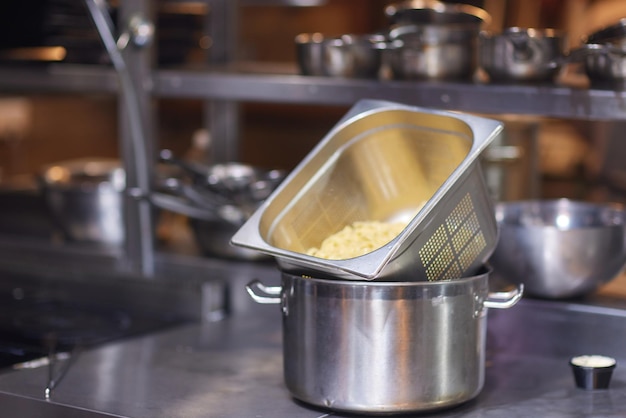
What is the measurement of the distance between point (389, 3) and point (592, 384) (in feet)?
12.7

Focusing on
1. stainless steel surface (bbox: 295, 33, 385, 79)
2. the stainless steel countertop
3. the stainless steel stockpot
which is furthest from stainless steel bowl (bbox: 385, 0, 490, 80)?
the stainless steel stockpot

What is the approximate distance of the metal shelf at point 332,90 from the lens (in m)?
1.96

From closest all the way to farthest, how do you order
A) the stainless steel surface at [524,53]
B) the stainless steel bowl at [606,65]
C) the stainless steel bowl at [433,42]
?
the stainless steel bowl at [606,65]
the stainless steel surface at [524,53]
the stainless steel bowl at [433,42]

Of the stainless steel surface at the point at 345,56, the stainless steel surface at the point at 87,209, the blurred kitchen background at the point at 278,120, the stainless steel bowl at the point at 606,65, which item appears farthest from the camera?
the blurred kitchen background at the point at 278,120

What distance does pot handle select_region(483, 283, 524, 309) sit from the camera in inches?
67.9

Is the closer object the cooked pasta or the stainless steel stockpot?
the stainless steel stockpot

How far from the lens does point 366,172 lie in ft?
6.59

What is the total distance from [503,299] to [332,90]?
67 cm

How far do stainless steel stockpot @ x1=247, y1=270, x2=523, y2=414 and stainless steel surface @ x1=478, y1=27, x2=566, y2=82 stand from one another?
20.9 inches

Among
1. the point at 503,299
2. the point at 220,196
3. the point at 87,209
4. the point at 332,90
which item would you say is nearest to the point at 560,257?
the point at 503,299

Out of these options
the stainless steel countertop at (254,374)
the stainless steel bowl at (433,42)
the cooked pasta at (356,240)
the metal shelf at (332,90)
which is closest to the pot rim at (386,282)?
the cooked pasta at (356,240)

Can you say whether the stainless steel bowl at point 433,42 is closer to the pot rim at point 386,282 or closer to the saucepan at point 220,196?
the saucepan at point 220,196

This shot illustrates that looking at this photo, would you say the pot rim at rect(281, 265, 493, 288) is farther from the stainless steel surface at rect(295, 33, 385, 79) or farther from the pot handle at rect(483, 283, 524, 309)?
the stainless steel surface at rect(295, 33, 385, 79)

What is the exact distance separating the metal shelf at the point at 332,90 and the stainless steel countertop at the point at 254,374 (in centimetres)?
38
